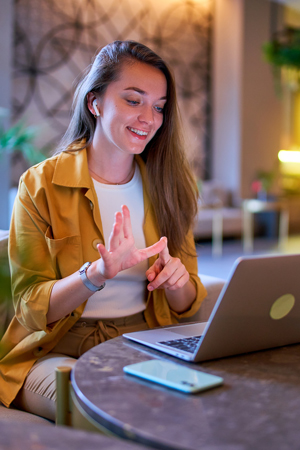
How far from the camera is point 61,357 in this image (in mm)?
1317

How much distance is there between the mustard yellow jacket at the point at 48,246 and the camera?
129 centimetres

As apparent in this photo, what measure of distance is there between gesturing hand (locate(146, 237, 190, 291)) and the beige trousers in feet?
0.73

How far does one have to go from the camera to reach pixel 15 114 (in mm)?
5906

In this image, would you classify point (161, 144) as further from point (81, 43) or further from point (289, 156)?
point (289, 156)

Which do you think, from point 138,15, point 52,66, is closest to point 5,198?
point 52,66

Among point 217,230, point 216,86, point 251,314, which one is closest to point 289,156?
point 216,86

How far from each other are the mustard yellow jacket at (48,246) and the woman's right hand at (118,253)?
19 centimetres

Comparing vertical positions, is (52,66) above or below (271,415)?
above

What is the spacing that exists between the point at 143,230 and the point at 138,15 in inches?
245

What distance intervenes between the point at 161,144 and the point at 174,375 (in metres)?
0.96

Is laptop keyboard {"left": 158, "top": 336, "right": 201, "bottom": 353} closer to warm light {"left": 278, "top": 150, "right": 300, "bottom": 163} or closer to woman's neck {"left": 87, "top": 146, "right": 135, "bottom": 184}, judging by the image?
woman's neck {"left": 87, "top": 146, "right": 135, "bottom": 184}

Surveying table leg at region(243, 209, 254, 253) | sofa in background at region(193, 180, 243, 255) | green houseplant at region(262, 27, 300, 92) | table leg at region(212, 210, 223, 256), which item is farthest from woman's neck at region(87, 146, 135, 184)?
green houseplant at region(262, 27, 300, 92)

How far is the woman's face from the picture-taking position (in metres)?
1.47

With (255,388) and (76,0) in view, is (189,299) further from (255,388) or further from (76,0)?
(76,0)
